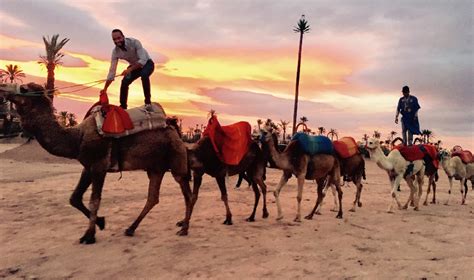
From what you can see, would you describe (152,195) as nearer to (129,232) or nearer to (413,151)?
(129,232)

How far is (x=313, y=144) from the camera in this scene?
1070 cm

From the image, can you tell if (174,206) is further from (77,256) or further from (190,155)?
(77,256)

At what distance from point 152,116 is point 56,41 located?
3781cm

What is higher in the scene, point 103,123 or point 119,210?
point 103,123

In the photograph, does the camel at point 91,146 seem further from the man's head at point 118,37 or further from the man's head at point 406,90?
the man's head at point 406,90

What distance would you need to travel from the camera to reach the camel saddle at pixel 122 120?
7.45 meters

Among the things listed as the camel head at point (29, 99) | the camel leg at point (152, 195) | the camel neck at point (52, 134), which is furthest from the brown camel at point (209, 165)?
the camel head at point (29, 99)

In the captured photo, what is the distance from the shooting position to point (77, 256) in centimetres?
661

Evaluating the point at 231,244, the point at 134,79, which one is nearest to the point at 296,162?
the point at 231,244

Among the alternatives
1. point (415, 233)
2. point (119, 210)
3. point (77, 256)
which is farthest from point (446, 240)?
point (119, 210)

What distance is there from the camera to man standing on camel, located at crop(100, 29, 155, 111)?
8.19 m

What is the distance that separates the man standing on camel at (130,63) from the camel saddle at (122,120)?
0.83 ft

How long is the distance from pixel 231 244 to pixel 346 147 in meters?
5.89

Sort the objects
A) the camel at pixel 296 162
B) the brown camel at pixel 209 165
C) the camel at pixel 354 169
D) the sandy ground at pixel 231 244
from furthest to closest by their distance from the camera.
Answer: the camel at pixel 354 169 < the camel at pixel 296 162 < the brown camel at pixel 209 165 < the sandy ground at pixel 231 244
